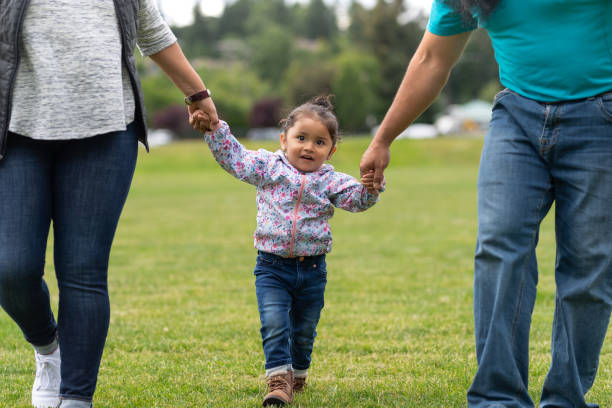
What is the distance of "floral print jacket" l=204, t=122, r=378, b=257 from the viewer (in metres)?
3.91

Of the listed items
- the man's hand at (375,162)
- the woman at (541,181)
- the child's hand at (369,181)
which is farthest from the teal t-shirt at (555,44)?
the child's hand at (369,181)

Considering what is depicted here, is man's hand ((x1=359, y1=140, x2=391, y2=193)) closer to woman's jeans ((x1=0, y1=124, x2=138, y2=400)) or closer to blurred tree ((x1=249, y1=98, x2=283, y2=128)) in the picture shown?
woman's jeans ((x1=0, y1=124, x2=138, y2=400))

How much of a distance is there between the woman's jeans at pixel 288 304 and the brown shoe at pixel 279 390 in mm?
60

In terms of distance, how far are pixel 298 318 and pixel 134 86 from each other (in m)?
1.45

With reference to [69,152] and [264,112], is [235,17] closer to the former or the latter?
[264,112]

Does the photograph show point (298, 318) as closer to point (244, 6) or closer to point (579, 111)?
point (579, 111)

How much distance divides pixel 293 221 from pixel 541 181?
4.16ft

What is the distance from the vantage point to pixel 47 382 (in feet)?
12.3

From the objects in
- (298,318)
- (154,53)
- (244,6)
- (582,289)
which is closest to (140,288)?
(298,318)

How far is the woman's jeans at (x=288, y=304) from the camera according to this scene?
3.83m

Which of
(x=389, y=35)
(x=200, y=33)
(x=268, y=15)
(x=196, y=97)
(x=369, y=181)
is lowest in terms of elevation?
(x=200, y=33)

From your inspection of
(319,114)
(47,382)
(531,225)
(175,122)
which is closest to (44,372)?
(47,382)

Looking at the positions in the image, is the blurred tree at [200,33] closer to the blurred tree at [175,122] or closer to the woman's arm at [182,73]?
the blurred tree at [175,122]

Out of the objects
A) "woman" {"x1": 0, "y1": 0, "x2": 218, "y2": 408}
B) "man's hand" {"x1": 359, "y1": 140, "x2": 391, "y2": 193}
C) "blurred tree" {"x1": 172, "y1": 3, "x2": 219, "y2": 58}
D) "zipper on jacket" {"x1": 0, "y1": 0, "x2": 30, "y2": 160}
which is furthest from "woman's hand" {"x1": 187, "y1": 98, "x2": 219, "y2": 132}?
"blurred tree" {"x1": 172, "y1": 3, "x2": 219, "y2": 58}
